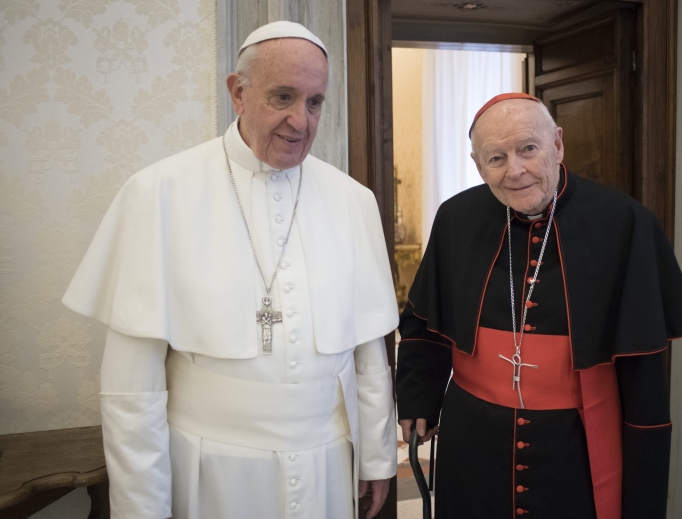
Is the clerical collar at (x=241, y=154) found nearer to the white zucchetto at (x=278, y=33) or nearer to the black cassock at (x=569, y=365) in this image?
the white zucchetto at (x=278, y=33)

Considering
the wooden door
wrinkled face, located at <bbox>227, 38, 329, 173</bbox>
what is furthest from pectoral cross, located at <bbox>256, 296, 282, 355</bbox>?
the wooden door

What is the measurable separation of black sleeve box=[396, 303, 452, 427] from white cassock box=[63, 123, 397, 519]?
1.16 feet

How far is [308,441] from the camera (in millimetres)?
1772

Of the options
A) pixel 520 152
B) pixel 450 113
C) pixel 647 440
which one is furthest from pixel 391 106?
pixel 450 113

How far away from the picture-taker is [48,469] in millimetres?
2043

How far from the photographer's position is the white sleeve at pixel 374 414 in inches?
77.0

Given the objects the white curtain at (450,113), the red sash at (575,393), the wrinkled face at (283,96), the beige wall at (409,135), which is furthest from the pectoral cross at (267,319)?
the beige wall at (409,135)

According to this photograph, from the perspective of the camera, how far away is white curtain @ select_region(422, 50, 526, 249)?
7.61 metres

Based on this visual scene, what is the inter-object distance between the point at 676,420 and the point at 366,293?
6.86ft

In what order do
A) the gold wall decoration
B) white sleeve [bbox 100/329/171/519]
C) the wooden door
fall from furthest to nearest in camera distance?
the gold wall decoration < the wooden door < white sleeve [bbox 100/329/171/519]

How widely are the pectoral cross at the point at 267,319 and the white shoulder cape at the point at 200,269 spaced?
0.02 meters

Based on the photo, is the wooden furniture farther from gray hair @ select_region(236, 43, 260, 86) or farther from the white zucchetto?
the white zucchetto

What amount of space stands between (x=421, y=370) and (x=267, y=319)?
73cm

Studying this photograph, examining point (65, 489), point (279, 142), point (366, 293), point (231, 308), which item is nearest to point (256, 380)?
point (231, 308)
